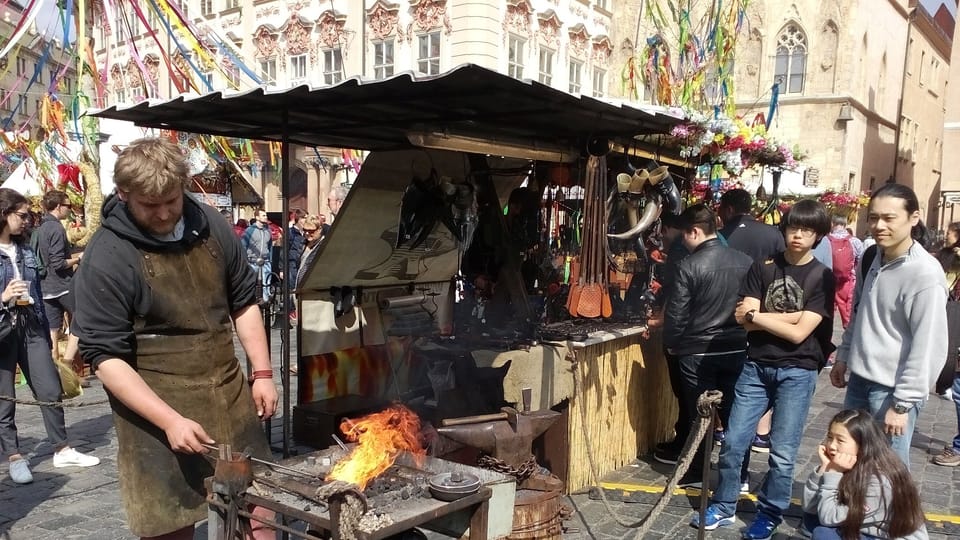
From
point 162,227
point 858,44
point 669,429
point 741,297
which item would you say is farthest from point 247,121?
point 858,44

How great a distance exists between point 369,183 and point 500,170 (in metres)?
1.20

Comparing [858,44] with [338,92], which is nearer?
[338,92]

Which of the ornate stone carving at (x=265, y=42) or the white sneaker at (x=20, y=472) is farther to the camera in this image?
the ornate stone carving at (x=265, y=42)

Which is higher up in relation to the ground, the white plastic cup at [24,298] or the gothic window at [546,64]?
the gothic window at [546,64]

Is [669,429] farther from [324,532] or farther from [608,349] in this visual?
[324,532]

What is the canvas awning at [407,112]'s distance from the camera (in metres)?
3.41

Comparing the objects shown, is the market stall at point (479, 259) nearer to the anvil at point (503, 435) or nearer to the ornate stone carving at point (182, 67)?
the anvil at point (503, 435)

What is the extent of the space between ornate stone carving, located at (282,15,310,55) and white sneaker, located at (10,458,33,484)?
19.2 meters

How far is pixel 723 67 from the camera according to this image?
891 centimetres

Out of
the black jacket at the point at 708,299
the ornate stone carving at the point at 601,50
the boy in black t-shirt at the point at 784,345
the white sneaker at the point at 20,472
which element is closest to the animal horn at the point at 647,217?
the black jacket at the point at 708,299

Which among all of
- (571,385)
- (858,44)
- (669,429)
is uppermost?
(858,44)

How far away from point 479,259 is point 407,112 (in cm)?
184

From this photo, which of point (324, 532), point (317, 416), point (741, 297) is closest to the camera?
point (324, 532)

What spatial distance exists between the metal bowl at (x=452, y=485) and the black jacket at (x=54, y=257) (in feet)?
17.0
